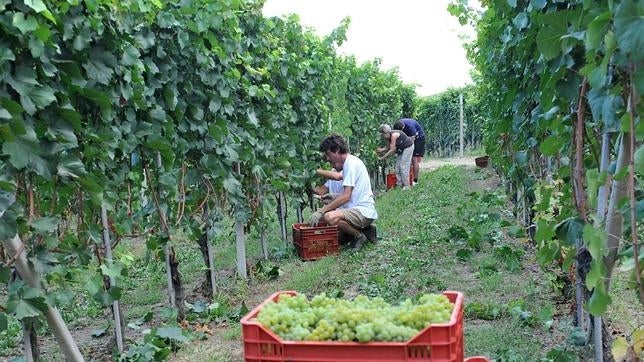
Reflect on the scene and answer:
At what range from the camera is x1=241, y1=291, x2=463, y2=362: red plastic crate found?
211 cm

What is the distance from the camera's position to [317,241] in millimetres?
6805

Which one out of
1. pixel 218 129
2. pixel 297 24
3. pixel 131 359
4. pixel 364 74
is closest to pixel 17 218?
pixel 131 359

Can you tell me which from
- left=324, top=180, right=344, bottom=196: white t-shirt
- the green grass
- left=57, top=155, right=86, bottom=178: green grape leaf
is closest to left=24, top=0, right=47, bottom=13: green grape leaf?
left=57, top=155, right=86, bottom=178: green grape leaf

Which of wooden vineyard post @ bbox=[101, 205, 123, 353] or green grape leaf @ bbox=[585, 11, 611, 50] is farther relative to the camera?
wooden vineyard post @ bbox=[101, 205, 123, 353]

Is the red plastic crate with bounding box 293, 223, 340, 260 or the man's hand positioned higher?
the man's hand

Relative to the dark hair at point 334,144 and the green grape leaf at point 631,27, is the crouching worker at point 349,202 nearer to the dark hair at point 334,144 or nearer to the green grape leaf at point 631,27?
the dark hair at point 334,144

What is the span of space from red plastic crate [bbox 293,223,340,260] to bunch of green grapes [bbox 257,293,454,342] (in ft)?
14.1

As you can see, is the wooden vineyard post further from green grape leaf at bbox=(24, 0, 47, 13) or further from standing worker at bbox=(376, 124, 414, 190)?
standing worker at bbox=(376, 124, 414, 190)

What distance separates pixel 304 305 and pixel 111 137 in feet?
4.74

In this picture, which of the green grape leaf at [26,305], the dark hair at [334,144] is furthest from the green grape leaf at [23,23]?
the dark hair at [334,144]

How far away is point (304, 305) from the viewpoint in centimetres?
256

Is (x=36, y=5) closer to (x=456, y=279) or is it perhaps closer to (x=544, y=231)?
(x=544, y=231)

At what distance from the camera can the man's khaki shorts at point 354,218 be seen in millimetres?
6977

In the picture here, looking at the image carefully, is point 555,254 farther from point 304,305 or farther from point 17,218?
point 17,218
